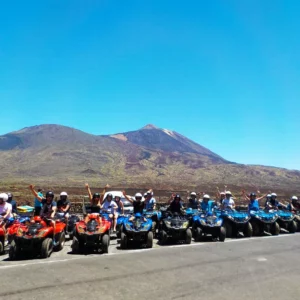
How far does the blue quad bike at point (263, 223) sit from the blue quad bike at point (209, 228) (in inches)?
102

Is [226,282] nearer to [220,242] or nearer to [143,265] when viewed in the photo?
[143,265]

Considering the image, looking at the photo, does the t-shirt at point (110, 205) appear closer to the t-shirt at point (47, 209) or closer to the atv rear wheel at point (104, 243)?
the t-shirt at point (47, 209)

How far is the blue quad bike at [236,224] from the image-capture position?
1466 centimetres

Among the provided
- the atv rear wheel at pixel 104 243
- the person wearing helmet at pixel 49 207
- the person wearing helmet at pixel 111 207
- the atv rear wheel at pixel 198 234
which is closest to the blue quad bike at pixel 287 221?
the atv rear wheel at pixel 198 234

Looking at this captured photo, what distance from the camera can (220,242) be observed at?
13008mm

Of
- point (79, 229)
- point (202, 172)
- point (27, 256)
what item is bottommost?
point (27, 256)

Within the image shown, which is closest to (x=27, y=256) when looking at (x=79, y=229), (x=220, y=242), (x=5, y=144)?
(x=79, y=229)

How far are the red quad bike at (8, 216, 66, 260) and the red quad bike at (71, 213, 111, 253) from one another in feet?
2.46

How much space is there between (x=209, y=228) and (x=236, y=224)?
1858mm

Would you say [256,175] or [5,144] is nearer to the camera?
[256,175]

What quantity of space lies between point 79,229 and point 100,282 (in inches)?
140

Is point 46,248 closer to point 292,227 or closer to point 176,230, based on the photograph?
point 176,230

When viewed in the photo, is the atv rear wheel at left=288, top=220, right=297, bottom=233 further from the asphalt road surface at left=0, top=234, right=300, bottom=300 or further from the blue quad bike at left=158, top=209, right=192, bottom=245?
the blue quad bike at left=158, top=209, right=192, bottom=245

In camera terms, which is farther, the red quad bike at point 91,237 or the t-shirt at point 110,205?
the t-shirt at point 110,205
